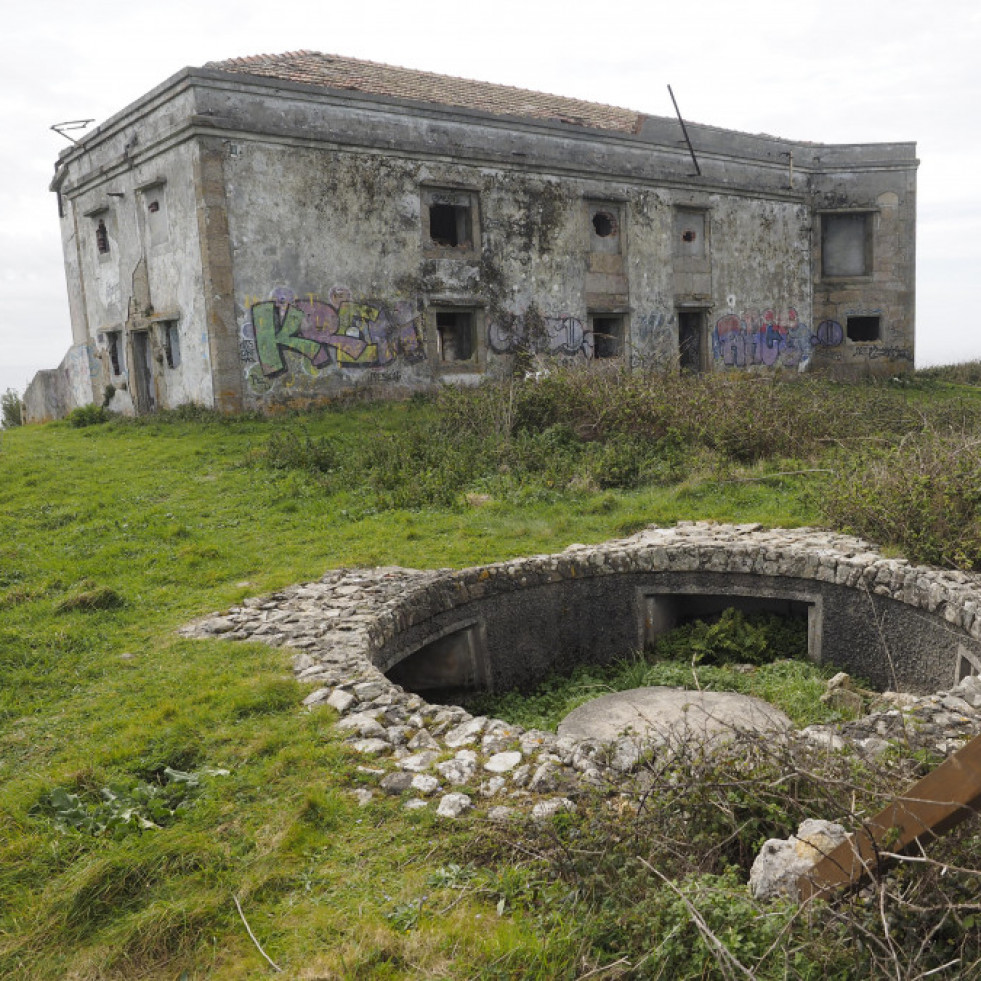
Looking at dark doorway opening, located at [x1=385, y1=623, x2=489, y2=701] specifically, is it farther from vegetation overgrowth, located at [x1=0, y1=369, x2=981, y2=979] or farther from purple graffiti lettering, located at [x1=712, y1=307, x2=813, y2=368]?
purple graffiti lettering, located at [x1=712, y1=307, x2=813, y2=368]

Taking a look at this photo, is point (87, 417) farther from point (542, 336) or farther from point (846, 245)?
point (846, 245)

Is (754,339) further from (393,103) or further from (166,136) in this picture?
(166,136)

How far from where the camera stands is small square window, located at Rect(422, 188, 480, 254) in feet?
54.7

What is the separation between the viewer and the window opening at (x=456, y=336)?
17.7 m

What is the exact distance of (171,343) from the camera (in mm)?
16172

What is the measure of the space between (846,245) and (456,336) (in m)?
12.4

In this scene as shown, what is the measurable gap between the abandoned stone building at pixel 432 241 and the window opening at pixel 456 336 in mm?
48

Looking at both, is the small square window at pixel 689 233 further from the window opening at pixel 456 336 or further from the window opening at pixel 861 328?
the window opening at pixel 456 336

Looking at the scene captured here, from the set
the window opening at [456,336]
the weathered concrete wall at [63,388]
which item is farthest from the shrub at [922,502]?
the weathered concrete wall at [63,388]

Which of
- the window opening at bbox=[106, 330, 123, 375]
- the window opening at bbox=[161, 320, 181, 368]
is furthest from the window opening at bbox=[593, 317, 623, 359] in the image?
the window opening at bbox=[106, 330, 123, 375]

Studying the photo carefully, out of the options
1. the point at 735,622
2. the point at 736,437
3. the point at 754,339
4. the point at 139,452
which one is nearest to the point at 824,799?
the point at 735,622

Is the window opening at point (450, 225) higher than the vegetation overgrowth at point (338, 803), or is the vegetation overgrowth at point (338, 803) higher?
the window opening at point (450, 225)

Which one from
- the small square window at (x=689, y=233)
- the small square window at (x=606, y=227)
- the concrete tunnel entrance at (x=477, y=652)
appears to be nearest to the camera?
the concrete tunnel entrance at (x=477, y=652)

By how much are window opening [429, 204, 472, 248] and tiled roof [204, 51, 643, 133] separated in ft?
→ 6.58
